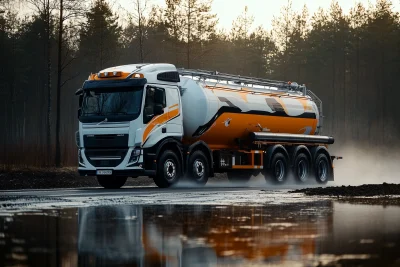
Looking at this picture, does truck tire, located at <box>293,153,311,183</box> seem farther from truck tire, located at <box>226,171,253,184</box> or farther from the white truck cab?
the white truck cab

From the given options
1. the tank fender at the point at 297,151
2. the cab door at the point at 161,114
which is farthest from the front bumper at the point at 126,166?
the tank fender at the point at 297,151

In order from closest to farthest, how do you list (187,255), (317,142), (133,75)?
(187,255), (133,75), (317,142)

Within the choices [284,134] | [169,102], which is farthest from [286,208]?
[284,134]

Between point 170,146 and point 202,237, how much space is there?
1556 centimetres

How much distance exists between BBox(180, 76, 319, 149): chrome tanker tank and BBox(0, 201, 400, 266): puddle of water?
1136cm

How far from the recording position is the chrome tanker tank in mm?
28094

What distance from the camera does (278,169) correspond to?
3197 centimetres

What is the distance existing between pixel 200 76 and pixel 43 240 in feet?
60.7

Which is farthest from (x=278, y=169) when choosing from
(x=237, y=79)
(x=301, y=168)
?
(x=237, y=79)

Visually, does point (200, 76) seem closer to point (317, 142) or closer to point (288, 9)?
point (317, 142)

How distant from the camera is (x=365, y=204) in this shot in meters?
18.6

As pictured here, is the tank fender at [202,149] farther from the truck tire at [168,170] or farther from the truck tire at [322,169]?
the truck tire at [322,169]

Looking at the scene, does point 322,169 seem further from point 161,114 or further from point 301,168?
point 161,114

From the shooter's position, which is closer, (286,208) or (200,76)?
(286,208)
